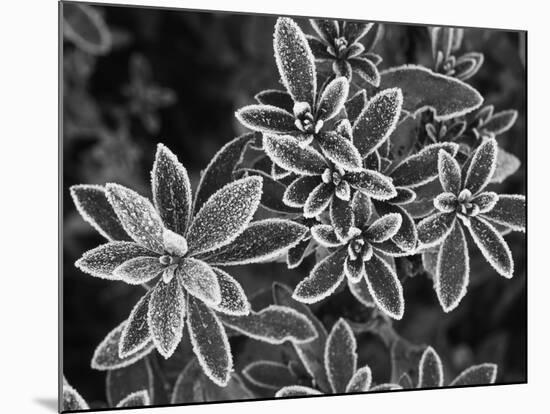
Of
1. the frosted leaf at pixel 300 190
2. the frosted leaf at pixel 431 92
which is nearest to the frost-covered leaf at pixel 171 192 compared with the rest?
the frosted leaf at pixel 300 190

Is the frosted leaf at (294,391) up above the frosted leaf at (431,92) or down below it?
below

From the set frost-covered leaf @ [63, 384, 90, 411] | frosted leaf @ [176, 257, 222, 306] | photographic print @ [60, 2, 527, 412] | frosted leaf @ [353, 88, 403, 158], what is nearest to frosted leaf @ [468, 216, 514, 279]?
photographic print @ [60, 2, 527, 412]

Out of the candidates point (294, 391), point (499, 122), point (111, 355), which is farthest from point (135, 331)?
point (499, 122)

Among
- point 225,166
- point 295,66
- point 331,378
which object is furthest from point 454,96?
point 331,378

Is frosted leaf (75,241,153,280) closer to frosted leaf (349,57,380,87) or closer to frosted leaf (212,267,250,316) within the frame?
frosted leaf (212,267,250,316)

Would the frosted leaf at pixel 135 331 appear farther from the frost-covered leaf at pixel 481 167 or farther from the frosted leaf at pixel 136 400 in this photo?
the frost-covered leaf at pixel 481 167

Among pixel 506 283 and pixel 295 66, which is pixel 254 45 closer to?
pixel 295 66
